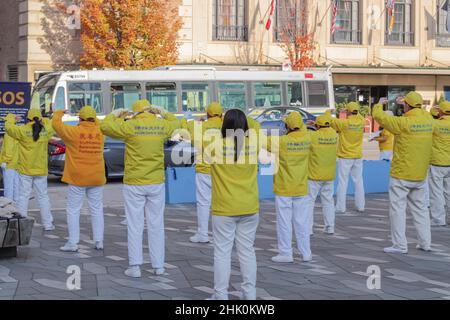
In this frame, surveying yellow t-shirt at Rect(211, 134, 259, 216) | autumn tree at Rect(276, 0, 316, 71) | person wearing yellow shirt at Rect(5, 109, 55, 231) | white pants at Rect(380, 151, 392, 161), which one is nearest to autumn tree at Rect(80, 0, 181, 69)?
autumn tree at Rect(276, 0, 316, 71)

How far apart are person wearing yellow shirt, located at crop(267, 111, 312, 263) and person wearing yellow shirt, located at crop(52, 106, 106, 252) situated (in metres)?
2.32

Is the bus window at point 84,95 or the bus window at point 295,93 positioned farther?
the bus window at point 295,93

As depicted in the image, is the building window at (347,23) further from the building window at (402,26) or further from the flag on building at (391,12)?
the building window at (402,26)

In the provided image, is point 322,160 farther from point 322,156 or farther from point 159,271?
point 159,271

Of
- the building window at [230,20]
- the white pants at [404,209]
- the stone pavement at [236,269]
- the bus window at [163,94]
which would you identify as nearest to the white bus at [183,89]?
the bus window at [163,94]

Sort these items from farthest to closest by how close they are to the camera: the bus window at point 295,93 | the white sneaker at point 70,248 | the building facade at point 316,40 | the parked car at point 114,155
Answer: the building facade at point 316,40 → the bus window at point 295,93 → the parked car at point 114,155 → the white sneaker at point 70,248

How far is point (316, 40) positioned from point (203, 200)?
88.8ft

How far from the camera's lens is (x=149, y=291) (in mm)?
8594

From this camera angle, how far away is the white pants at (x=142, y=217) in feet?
30.8

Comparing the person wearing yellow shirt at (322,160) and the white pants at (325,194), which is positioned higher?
the person wearing yellow shirt at (322,160)

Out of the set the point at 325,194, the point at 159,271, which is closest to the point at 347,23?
the point at 325,194

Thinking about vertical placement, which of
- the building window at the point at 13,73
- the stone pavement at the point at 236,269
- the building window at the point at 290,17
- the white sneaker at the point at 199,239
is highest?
the building window at the point at 290,17

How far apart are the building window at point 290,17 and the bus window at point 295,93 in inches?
311
